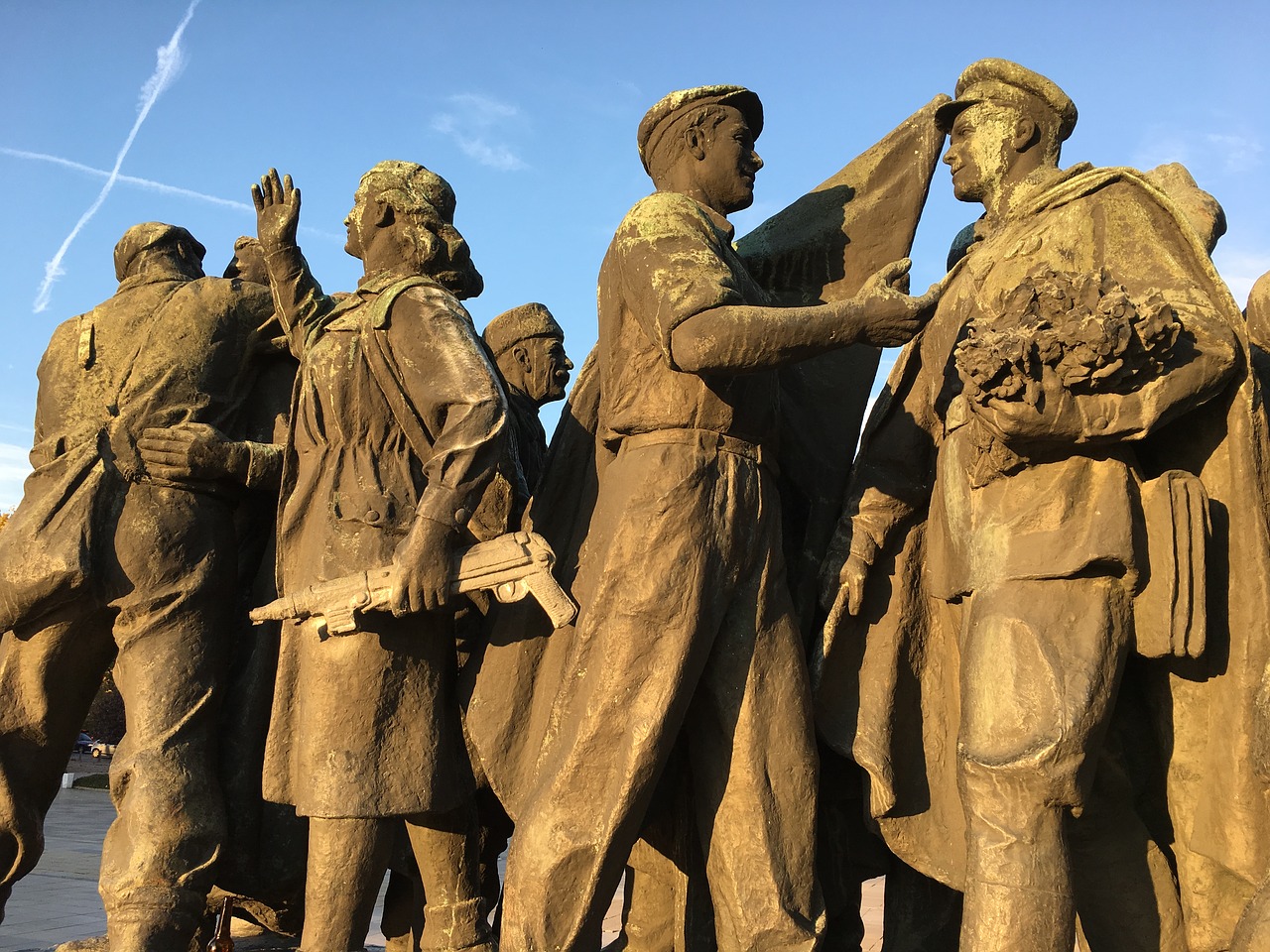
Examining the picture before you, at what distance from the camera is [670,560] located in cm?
401

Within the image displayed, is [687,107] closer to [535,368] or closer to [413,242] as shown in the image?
[413,242]

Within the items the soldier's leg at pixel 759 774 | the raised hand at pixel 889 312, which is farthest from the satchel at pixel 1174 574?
the soldier's leg at pixel 759 774

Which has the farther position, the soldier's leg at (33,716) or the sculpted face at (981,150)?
the soldier's leg at (33,716)

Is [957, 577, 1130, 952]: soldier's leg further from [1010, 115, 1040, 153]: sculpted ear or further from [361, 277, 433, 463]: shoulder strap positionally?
[361, 277, 433, 463]: shoulder strap

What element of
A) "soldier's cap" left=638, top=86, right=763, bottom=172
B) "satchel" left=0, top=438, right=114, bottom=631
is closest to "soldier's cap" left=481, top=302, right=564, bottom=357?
"soldier's cap" left=638, top=86, right=763, bottom=172

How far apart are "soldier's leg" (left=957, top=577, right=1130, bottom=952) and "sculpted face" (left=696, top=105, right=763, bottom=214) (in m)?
1.53

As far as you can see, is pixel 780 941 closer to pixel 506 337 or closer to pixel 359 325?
pixel 359 325

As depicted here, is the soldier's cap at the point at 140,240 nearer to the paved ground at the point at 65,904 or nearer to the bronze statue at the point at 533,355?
the bronze statue at the point at 533,355

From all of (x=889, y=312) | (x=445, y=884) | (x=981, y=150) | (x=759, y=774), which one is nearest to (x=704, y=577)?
(x=759, y=774)

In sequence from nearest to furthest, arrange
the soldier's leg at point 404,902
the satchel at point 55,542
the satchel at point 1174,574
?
the satchel at point 1174,574, the satchel at point 55,542, the soldier's leg at point 404,902

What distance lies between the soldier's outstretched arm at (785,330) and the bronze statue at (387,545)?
744 millimetres

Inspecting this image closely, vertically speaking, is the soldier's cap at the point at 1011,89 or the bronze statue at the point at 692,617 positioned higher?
the soldier's cap at the point at 1011,89

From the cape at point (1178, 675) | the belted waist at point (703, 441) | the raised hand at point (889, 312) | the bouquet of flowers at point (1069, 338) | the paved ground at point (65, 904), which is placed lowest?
the paved ground at point (65, 904)

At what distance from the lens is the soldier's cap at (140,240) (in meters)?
5.57
